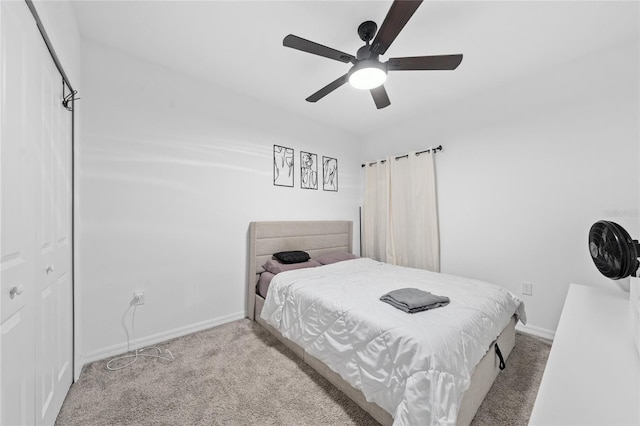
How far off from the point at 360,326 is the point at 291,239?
5.98 feet

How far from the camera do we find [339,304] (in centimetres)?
175

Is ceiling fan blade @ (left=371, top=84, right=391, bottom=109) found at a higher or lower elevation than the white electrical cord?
higher

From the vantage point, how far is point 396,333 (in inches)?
52.9

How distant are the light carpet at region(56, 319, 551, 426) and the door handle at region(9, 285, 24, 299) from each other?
3.32ft

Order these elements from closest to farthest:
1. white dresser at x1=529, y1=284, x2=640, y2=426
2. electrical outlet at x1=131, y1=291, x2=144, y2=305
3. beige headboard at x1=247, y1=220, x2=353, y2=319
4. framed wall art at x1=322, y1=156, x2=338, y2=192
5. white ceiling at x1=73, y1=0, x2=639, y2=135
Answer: white dresser at x1=529, y1=284, x2=640, y2=426 < white ceiling at x1=73, y1=0, x2=639, y2=135 < electrical outlet at x1=131, y1=291, x2=144, y2=305 < beige headboard at x1=247, y1=220, x2=353, y2=319 < framed wall art at x1=322, y1=156, x2=338, y2=192

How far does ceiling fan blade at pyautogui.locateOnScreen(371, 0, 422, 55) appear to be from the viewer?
123 cm

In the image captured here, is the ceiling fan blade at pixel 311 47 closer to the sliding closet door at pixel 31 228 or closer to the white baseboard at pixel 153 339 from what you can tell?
the sliding closet door at pixel 31 228

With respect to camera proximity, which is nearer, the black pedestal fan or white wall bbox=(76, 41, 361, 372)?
the black pedestal fan

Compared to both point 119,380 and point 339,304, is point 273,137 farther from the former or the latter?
point 119,380

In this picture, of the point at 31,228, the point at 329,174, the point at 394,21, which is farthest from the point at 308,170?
the point at 31,228

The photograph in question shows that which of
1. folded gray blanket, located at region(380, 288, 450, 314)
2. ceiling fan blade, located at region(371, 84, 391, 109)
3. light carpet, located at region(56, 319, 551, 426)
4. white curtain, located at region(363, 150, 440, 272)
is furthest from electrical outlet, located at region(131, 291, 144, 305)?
white curtain, located at region(363, 150, 440, 272)

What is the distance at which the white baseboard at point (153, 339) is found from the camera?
1.98 meters

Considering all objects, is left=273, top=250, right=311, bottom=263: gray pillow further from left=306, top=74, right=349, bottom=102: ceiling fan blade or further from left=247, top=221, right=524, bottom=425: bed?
left=306, top=74, right=349, bottom=102: ceiling fan blade

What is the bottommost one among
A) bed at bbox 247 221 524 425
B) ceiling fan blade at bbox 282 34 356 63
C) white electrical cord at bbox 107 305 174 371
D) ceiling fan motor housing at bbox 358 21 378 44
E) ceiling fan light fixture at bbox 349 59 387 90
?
white electrical cord at bbox 107 305 174 371
